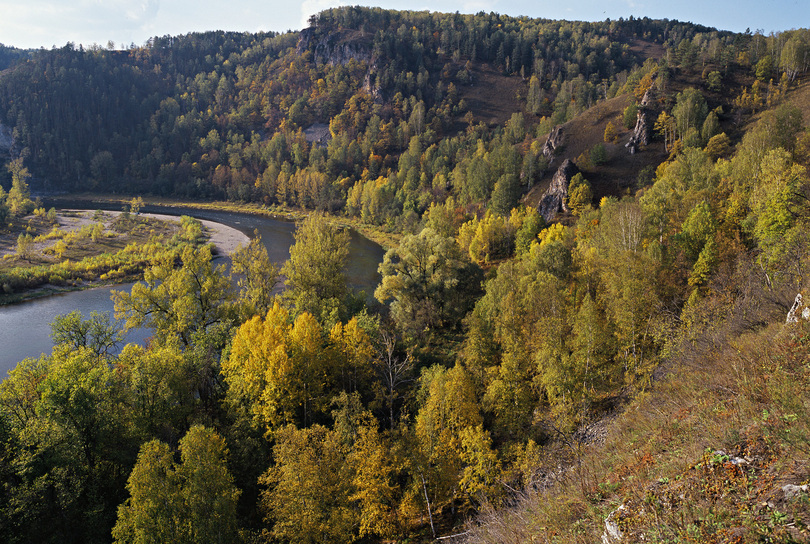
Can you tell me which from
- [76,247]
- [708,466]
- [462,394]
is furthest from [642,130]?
[76,247]

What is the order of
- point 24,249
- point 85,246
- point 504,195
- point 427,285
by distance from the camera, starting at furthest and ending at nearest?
point 85,246
point 504,195
point 24,249
point 427,285

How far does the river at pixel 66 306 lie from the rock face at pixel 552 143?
42.2 meters

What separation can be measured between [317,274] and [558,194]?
167 feet

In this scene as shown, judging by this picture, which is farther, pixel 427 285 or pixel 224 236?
pixel 224 236

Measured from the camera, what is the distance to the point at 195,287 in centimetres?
3803

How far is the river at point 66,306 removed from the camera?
42.8 metres

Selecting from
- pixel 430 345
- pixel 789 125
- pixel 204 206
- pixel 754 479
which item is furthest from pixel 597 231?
pixel 204 206

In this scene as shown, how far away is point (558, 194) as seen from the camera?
245 ft

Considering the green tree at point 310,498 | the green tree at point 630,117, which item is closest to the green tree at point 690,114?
the green tree at point 630,117

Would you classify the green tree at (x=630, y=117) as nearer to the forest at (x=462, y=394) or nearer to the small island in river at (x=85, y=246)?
the forest at (x=462, y=394)

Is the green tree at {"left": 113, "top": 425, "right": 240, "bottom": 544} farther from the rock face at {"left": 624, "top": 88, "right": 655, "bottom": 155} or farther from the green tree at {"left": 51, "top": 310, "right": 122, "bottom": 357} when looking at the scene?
the rock face at {"left": 624, "top": 88, "right": 655, "bottom": 155}

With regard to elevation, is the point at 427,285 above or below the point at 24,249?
→ above

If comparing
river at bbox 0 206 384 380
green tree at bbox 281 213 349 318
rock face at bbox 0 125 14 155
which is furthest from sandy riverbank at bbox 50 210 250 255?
rock face at bbox 0 125 14 155

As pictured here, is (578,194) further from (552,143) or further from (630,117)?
(630,117)
